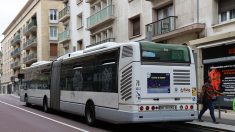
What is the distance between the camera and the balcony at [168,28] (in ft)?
71.6

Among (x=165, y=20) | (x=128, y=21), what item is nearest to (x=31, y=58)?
Answer: (x=128, y=21)

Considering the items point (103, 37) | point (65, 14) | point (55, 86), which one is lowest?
point (55, 86)

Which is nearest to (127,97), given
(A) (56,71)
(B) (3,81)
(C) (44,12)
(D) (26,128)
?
(D) (26,128)

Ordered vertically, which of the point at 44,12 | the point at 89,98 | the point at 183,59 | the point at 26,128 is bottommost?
the point at 26,128

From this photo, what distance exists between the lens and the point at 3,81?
113 meters

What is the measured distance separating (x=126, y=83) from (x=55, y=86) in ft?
28.5

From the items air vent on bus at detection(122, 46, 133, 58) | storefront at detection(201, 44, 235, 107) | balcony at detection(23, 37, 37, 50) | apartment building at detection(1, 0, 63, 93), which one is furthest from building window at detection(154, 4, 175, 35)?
balcony at detection(23, 37, 37, 50)

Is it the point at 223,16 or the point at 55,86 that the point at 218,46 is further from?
the point at 55,86

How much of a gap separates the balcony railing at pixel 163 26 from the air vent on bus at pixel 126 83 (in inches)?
485

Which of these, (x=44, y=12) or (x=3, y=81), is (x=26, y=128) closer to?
(x=44, y=12)

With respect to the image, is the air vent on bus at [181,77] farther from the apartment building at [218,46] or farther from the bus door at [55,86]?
the bus door at [55,86]

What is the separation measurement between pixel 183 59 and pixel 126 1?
1931cm

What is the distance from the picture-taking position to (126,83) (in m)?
12.7

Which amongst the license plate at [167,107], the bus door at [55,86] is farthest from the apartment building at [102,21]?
the license plate at [167,107]
